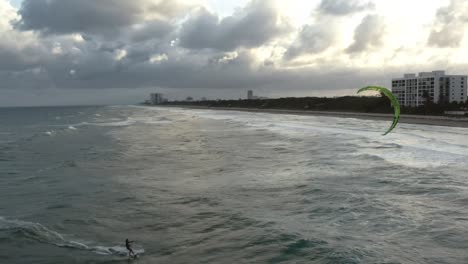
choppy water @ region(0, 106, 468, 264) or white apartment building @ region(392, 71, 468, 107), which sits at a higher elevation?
white apartment building @ region(392, 71, 468, 107)

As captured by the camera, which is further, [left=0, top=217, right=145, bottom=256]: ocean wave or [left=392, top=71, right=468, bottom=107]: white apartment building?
[left=392, top=71, right=468, bottom=107]: white apartment building

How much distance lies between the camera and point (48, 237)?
10.8 metres

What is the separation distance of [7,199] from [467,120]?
59.5m

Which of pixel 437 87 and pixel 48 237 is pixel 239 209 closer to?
pixel 48 237

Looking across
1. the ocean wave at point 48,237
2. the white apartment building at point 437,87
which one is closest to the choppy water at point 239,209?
the ocean wave at point 48,237

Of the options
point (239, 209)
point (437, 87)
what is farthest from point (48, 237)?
point (437, 87)

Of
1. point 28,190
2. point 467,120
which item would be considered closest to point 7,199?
point 28,190

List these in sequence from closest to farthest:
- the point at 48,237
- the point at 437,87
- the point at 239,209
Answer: the point at 48,237 → the point at 239,209 → the point at 437,87

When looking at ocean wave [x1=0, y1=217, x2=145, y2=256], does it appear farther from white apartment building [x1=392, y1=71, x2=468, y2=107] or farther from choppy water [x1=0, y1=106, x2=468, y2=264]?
white apartment building [x1=392, y1=71, x2=468, y2=107]

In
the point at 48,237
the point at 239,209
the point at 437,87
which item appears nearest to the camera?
the point at 48,237

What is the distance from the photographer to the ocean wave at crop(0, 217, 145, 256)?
31.5 feet

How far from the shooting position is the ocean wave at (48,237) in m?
9.59

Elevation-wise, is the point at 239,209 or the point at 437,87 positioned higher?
the point at 437,87

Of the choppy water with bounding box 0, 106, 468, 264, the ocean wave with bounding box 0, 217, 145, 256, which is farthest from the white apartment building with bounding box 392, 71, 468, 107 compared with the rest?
the ocean wave with bounding box 0, 217, 145, 256
